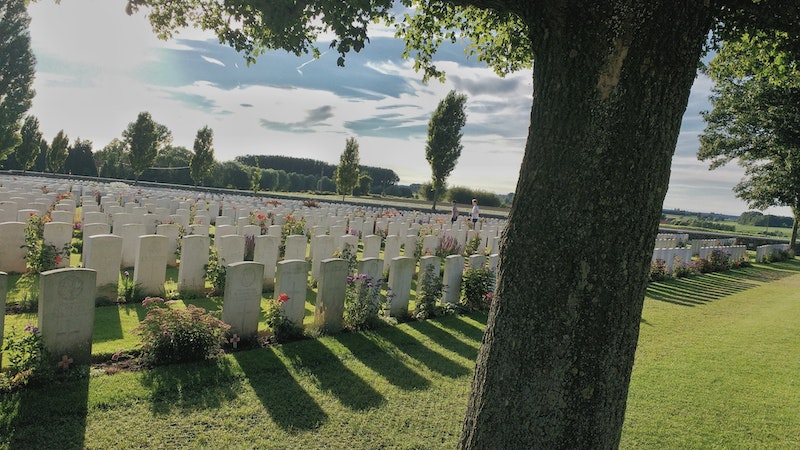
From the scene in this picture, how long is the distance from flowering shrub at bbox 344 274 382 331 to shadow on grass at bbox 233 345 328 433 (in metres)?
1.35

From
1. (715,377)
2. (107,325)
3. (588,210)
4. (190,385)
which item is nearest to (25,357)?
(190,385)

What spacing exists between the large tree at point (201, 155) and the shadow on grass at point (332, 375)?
4320 cm

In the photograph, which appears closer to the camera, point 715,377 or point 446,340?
point 715,377

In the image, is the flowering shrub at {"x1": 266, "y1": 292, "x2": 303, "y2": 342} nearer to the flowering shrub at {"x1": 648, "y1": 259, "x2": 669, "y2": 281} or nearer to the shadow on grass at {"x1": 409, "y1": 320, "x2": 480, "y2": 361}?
the shadow on grass at {"x1": 409, "y1": 320, "x2": 480, "y2": 361}

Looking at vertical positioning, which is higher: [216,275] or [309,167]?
[309,167]

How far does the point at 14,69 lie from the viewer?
34.4m

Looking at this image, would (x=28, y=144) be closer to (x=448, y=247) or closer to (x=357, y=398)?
(x=448, y=247)

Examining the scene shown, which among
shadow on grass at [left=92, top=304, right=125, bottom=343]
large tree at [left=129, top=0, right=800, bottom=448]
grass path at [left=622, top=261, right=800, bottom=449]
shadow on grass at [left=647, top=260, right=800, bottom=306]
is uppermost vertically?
large tree at [left=129, top=0, right=800, bottom=448]

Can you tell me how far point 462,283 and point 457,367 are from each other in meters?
2.80

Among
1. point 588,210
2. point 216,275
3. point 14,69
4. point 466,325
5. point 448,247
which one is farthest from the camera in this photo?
point 14,69

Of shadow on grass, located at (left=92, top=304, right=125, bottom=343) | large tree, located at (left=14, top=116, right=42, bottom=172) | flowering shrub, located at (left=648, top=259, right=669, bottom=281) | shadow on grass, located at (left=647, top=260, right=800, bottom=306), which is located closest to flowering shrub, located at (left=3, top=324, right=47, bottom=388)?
shadow on grass, located at (left=92, top=304, right=125, bottom=343)

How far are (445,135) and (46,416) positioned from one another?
36.6m

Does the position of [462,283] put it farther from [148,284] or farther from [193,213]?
[193,213]

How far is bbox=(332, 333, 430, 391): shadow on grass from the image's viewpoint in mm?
4922
